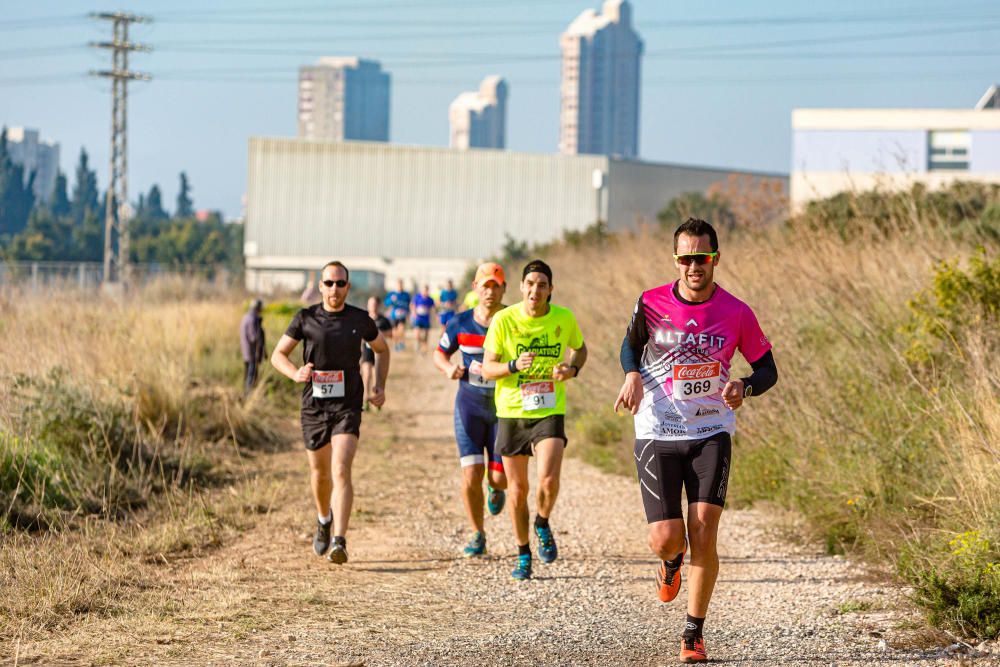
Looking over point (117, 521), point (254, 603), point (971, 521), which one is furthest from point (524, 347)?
point (117, 521)

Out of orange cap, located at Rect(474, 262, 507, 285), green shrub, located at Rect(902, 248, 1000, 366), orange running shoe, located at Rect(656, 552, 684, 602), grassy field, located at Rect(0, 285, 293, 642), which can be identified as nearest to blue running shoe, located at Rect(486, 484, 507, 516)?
orange cap, located at Rect(474, 262, 507, 285)

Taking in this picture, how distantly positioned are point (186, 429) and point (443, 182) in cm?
6055

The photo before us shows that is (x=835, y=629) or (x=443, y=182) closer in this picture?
(x=835, y=629)

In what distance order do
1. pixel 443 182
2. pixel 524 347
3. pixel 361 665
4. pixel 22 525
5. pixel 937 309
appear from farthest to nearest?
pixel 443 182
pixel 937 309
pixel 22 525
pixel 524 347
pixel 361 665

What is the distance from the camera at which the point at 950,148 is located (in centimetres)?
6359

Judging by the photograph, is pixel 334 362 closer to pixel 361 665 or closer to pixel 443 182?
pixel 361 665

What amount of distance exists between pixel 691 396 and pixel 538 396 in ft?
7.47

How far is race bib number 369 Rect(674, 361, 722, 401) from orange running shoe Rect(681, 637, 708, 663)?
1.13m

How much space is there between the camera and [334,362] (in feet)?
29.2

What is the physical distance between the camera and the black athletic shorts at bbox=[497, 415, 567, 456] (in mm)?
8500

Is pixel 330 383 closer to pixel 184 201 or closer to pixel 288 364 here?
pixel 288 364

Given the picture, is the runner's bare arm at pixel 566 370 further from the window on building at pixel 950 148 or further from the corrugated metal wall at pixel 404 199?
the corrugated metal wall at pixel 404 199

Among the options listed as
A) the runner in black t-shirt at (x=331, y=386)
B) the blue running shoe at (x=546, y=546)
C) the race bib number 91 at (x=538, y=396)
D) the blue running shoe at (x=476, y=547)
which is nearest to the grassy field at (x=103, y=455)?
the runner in black t-shirt at (x=331, y=386)

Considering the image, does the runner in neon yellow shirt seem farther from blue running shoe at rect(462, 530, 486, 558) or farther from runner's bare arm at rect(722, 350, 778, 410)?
runner's bare arm at rect(722, 350, 778, 410)
